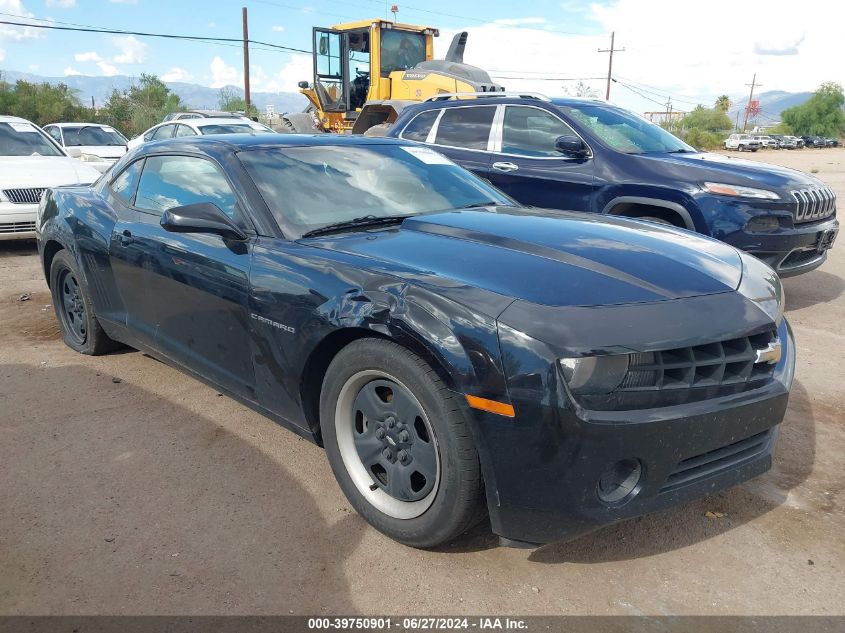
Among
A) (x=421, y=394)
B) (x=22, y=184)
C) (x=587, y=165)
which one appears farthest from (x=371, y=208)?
(x=22, y=184)

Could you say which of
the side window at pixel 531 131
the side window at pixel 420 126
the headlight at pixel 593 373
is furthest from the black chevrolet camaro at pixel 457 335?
the side window at pixel 420 126

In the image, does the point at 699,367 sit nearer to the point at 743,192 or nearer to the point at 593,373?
the point at 593,373

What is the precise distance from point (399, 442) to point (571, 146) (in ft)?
14.4

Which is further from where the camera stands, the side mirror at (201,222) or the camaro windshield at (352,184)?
the camaro windshield at (352,184)

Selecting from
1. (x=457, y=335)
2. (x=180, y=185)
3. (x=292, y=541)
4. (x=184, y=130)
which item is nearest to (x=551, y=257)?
(x=457, y=335)

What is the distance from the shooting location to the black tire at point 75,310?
4684mm

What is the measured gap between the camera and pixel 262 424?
154 inches

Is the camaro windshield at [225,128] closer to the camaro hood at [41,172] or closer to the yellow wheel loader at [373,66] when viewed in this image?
the yellow wheel loader at [373,66]

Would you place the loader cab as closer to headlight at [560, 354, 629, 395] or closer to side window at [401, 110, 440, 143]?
side window at [401, 110, 440, 143]

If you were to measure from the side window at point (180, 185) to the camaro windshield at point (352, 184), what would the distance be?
187 mm

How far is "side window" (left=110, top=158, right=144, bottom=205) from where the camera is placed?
4277 mm

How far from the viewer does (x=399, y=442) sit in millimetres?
2684

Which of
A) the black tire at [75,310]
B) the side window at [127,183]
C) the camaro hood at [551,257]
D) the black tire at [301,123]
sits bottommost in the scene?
the black tire at [75,310]

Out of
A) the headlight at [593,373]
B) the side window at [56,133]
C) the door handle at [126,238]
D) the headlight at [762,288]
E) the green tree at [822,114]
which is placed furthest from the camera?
the green tree at [822,114]
